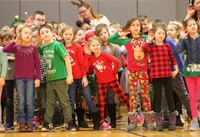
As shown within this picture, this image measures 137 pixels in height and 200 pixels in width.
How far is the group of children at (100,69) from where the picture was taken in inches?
230

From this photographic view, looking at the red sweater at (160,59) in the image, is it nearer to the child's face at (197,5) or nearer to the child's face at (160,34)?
the child's face at (160,34)

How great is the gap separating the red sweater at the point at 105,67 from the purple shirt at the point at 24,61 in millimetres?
798

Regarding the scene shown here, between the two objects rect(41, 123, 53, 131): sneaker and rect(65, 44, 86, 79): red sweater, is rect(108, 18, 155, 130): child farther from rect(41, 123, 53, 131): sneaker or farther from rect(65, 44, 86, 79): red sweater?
rect(41, 123, 53, 131): sneaker

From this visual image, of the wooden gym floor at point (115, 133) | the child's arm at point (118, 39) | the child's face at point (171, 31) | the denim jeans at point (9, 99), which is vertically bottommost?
the wooden gym floor at point (115, 133)

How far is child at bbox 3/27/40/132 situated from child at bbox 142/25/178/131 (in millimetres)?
1484

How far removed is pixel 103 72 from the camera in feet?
20.2

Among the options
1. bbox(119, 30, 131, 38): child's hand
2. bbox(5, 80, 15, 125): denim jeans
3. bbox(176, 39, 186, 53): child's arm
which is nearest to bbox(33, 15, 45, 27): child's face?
bbox(5, 80, 15, 125): denim jeans

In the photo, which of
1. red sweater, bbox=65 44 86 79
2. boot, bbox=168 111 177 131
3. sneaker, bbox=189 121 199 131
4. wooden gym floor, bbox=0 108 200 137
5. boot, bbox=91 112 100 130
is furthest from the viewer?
red sweater, bbox=65 44 86 79

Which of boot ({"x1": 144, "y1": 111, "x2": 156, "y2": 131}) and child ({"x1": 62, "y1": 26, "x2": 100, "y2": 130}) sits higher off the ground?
child ({"x1": 62, "y1": 26, "x2": 100, "y2": 130})

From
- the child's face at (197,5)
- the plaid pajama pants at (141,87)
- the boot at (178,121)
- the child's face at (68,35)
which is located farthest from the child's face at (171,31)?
the child's face at (68,35)

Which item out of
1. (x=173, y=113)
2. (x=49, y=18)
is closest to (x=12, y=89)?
(x=173, y=113)

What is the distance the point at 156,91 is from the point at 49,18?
16.5 ft

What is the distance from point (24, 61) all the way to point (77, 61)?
2.34ft

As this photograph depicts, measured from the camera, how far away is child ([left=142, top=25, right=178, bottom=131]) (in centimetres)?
581
